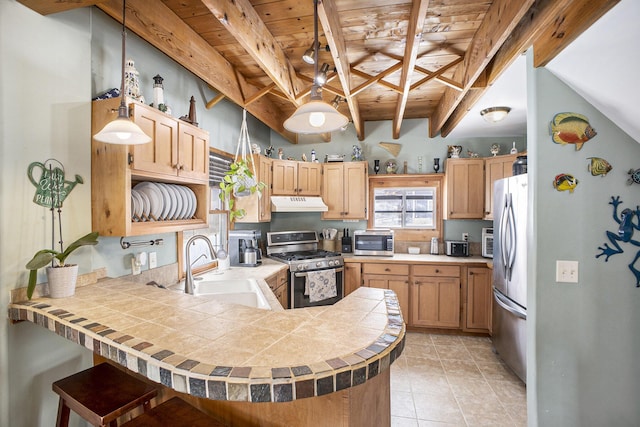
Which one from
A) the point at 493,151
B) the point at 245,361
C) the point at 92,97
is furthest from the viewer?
the point at 493,151

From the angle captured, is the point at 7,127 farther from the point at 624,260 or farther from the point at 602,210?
the point at 624,260

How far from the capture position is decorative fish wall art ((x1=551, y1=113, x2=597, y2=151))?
1.57 m

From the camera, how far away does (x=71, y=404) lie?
1215mm

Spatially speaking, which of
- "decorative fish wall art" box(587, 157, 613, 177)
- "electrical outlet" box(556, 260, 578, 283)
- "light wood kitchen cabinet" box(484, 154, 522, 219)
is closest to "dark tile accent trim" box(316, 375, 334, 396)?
"electrical outlet" box(556, 260, 578, 283)

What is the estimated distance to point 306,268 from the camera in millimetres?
3395

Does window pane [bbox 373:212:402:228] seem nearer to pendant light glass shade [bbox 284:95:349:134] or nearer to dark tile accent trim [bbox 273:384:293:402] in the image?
pendant light glass shade [bbox 284:95:349:134]

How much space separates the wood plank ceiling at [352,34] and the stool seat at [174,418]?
1.88 m

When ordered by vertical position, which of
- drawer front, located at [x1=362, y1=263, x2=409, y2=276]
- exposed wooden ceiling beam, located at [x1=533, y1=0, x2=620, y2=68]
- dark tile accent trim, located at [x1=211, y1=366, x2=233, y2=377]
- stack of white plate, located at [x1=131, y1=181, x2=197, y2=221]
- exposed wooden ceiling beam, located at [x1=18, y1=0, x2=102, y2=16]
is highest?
exposed wooden ceiling beam, located at [x1=18, y1=0, x2=102, y2=16]

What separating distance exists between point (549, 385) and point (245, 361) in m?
1.81

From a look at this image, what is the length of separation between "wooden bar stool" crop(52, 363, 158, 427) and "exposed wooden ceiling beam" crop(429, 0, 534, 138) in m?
2.55

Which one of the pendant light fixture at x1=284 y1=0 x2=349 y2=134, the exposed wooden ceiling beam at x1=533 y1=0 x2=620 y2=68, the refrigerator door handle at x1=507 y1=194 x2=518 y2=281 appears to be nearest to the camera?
the exposed wooden ceiling beam at x1=533 y1=0 x2=620 y2=68

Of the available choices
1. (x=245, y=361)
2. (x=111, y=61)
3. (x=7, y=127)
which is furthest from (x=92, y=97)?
(x=245, y=361)

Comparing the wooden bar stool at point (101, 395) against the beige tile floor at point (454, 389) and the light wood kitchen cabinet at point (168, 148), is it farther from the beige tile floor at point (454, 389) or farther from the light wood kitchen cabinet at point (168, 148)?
the beige tile floor at point (454, 389)

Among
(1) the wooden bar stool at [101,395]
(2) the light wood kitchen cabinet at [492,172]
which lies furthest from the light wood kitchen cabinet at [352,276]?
(1) the wooden bar stool at [101,395]
